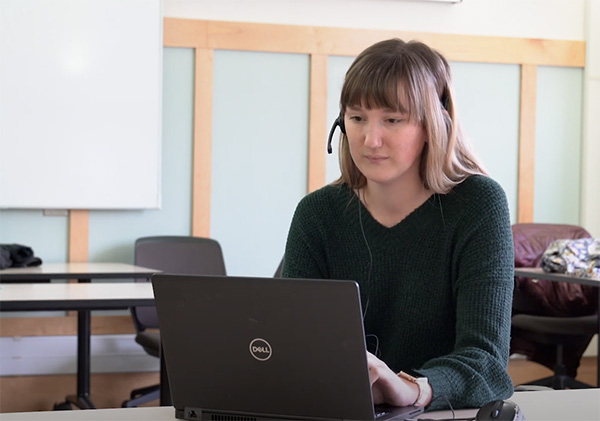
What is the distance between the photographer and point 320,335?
3.83ft

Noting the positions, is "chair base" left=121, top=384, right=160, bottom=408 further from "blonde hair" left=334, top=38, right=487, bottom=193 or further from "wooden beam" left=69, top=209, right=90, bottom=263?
"blonde hair" left=334, top=38, right=487, bottom=193

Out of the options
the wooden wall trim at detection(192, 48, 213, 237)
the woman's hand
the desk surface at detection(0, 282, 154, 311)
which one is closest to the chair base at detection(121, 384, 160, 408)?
the wooden wall trim at detection(192, 48, 213, 237)

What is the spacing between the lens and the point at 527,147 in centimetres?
486

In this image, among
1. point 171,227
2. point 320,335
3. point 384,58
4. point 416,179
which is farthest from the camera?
point 171,227

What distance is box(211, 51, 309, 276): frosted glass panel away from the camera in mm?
4555

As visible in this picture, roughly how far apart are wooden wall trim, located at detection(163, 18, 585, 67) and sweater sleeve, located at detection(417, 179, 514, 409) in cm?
295

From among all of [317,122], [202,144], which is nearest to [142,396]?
[202,144]

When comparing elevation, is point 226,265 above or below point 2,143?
below

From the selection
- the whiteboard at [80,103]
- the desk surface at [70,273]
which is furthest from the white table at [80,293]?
the whiteboard at [80,103]

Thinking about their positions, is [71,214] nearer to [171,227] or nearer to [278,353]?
[171,227]

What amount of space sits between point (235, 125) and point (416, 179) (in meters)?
2.84

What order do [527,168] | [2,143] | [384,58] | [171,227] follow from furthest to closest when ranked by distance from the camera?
[527,168] < [171,227] < [2,143] < [384,58]

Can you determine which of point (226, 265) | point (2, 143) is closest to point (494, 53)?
point (226, 265)

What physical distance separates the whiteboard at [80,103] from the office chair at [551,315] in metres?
1.87
